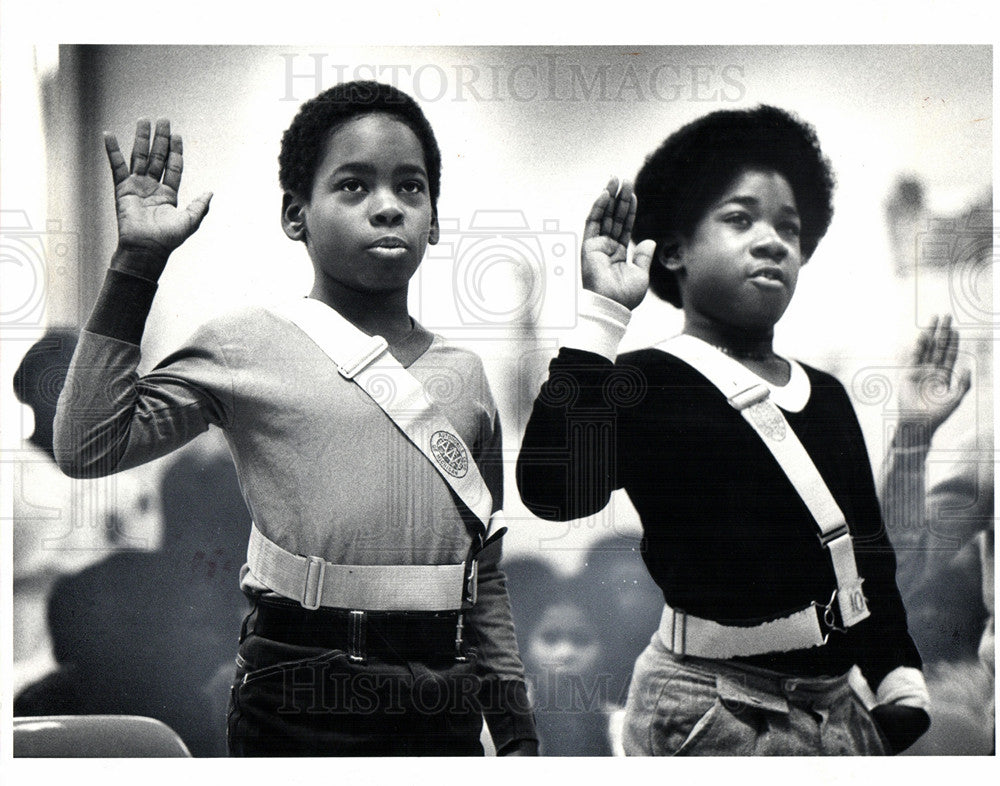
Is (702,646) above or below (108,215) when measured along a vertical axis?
below

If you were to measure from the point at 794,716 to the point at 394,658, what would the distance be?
1.09 meters

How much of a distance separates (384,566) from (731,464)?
977mm

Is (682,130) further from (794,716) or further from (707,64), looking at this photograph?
(794,716)

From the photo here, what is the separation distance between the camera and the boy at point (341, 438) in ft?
10.3

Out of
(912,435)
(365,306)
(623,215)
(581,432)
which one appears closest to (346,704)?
(581,432)

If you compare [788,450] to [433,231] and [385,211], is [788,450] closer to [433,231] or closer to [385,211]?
[433,231]

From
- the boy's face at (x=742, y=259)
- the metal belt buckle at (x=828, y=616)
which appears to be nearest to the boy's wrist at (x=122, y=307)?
the boy's face at (x=742, y=259)

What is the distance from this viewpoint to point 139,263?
10.7ft

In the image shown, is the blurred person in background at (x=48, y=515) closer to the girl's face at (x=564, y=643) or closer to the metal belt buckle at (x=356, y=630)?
the metal belt buckle at (x=356, y=630)

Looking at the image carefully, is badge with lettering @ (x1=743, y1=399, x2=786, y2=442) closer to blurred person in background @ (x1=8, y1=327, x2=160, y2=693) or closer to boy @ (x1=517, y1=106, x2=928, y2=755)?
boy @ (x1=517, y1=106, x2=928, y2=755)

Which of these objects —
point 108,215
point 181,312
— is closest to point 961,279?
point 181,312

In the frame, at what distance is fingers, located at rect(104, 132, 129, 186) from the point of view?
3.28 m

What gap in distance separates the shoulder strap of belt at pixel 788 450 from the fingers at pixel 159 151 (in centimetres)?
147
